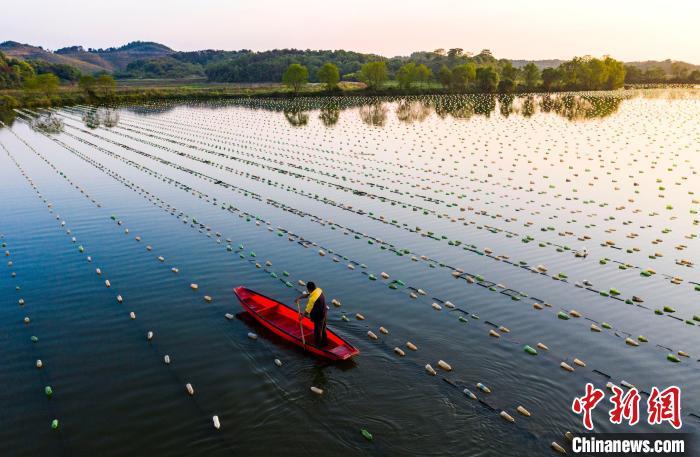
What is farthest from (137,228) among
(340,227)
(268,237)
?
(340,227)

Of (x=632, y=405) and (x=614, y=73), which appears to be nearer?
(x=632, y=405)

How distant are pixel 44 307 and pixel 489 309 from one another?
64.8ft

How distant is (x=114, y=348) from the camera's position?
18.6 metres

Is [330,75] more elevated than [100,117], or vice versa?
[330,75]

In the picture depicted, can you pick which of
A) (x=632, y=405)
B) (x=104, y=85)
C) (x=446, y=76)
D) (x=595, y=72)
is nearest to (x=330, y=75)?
(x=446, y=76)

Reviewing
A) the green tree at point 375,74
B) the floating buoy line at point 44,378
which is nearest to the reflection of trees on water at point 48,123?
the floating buoy line at point 44,378

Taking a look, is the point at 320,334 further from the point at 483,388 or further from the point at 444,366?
the point at 483,388

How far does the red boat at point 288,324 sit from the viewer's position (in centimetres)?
1725

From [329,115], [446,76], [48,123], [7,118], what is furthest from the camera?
[446,76]

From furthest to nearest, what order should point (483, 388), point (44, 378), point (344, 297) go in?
point (344, 297) < point (44, 378) < point (483, 388)

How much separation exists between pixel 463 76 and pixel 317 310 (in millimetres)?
172378

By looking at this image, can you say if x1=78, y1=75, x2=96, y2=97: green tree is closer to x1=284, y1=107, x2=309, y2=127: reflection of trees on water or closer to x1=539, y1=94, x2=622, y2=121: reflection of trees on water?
x1=284, y1=107, x2=309, y2=127: reflection of trees on water

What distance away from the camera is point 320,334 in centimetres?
1758

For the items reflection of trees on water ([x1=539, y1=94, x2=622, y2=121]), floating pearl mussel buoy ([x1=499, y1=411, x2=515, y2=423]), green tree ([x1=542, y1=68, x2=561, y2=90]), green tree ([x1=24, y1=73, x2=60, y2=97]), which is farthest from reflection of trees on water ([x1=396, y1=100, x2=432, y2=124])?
green tree ([x1=24, y1=73, x2=60, y2=97])
